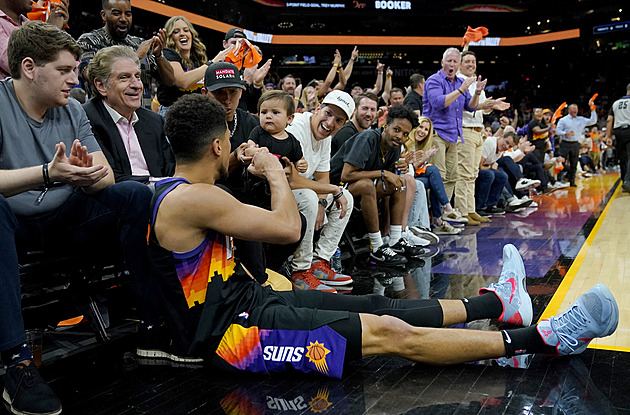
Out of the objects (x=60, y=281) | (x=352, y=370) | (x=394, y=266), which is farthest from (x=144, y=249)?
(x=394, y=266)

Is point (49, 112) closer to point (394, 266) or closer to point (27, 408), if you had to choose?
point (27, 408)

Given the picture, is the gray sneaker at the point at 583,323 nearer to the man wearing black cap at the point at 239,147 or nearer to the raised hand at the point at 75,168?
the man wearing black cap at the point at 239,147

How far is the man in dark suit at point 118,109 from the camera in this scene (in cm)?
300

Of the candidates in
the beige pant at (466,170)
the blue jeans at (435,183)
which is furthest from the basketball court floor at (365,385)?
the beige pant at (466,170)

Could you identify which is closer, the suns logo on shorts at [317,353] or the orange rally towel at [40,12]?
the suns logo on shorts at [317,353]

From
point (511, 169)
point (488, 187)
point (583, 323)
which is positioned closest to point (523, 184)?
point (511, 169)

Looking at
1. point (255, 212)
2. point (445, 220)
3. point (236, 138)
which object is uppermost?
point (236, 138)

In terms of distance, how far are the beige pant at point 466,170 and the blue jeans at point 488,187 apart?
3.03ft

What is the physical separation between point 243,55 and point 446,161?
11.0 ft

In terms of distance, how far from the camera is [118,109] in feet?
10.1

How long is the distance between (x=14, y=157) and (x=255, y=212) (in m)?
1.18

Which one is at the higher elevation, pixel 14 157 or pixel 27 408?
pixel 14 157

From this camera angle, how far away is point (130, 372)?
249 centimetres

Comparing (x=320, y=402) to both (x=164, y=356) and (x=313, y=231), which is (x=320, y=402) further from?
(x=313, y=231)
